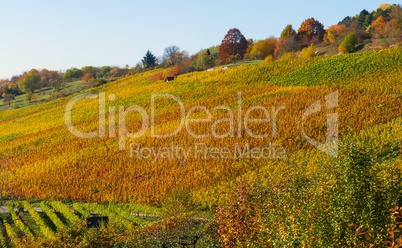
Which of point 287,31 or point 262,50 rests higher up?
point 287,31

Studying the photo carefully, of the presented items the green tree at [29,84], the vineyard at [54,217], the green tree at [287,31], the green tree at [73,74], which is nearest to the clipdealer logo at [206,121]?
the vineyard at [54,217]

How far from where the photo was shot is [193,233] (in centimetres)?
2166

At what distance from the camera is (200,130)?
45531 mm

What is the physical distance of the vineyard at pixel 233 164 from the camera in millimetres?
12789

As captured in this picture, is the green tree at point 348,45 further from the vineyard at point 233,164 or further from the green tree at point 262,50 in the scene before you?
the green tree at point 262,50

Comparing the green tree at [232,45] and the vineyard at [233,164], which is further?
the green tree at [232,45]

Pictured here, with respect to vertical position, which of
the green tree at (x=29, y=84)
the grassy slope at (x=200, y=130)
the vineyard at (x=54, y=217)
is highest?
the green tree at (x=29, y=84)

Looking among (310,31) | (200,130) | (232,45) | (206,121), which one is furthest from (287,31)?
(200,130)

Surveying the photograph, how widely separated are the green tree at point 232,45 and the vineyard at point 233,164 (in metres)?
34.8

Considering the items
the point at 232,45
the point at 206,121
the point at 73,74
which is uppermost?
the point at 232,45

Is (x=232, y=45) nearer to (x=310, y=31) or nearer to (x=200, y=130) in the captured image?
(x=310, y=31)

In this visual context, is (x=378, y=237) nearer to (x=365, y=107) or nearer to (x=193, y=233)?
(x=193, y=233)

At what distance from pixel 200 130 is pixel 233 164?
9.33 metres

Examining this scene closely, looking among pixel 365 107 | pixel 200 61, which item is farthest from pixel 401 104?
pixel 200 61
